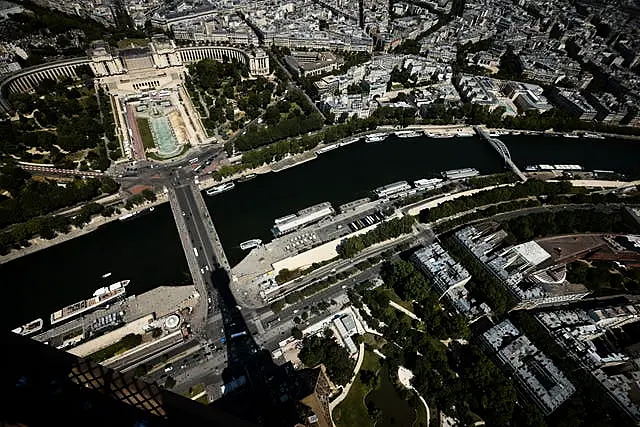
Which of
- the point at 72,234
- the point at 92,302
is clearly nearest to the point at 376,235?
the point at 92,302

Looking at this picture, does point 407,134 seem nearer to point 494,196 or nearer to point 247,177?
point 494,196

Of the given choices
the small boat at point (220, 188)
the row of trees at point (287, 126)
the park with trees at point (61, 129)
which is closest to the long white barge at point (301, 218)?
the small boat at point (220, 188)

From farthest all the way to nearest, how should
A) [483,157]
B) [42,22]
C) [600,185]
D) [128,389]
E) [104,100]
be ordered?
1. [42,22]
2. [104,100]
3. [483,157]
4. [600,185]
5. [128,389]

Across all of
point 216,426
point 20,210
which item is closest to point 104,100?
point 20,210

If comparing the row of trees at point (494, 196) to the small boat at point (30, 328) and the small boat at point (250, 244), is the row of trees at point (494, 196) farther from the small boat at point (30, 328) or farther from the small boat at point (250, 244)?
the small boat at point (30, 328)

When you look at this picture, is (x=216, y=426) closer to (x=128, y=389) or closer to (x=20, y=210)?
(x=128, y=389)
